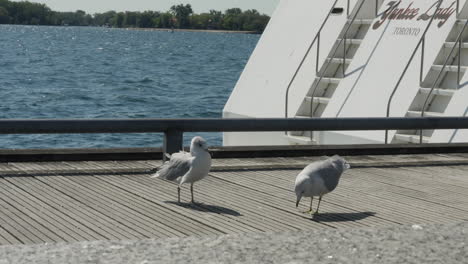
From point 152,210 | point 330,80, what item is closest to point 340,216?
point 152,210

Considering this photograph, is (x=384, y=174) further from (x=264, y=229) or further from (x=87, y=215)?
(x=87, y=215)

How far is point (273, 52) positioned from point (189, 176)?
29.3ft

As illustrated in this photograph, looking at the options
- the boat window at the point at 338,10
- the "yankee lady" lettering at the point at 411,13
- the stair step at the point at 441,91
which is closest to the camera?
the stair step at the point at 441,91

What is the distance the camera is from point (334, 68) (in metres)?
15.3

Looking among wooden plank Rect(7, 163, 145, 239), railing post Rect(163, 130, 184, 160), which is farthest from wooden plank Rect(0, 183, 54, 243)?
railing post Rect(163, 130, 184, 160)

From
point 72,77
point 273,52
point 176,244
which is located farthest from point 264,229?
point 72,77

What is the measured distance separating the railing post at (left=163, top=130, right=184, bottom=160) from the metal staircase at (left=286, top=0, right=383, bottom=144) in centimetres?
484

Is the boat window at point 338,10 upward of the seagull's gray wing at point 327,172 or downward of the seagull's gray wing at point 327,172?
upward

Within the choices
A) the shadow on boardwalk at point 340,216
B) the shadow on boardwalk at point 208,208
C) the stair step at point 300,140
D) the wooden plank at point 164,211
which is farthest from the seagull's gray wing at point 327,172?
the stair step at point 300,140

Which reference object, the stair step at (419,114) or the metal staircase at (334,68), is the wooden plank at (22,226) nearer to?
the stair step at (419,114)

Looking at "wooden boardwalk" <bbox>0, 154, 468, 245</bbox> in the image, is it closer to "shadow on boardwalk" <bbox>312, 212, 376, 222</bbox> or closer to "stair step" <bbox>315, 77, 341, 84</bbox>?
"shadow on boardwalk" <bbox>312, 212, 376, 222</bbox>

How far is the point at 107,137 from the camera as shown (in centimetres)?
2931

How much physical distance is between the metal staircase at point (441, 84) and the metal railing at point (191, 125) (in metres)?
1.52

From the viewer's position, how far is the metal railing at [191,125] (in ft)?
31.9
